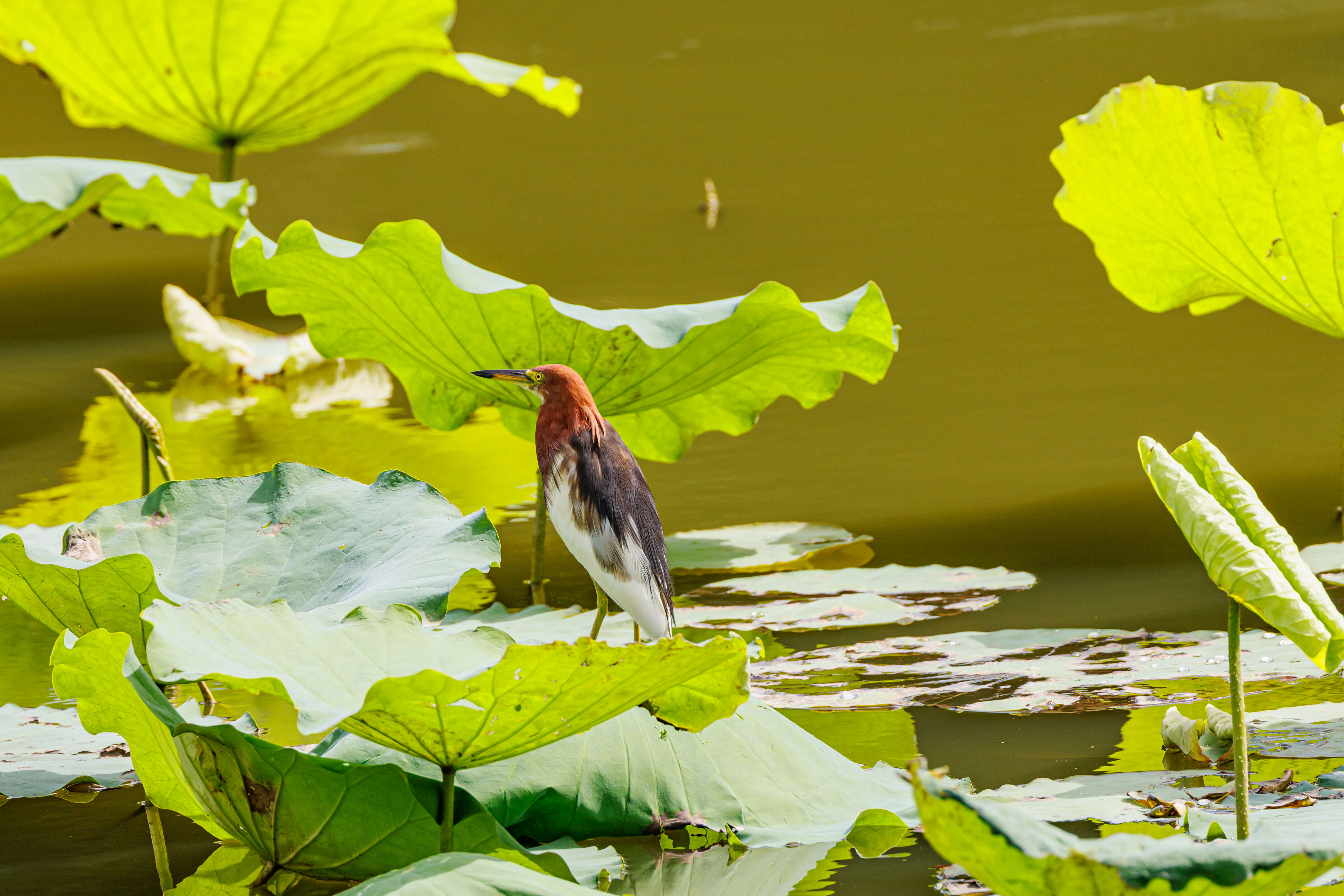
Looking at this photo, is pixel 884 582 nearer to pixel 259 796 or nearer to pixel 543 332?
pixel 543 332

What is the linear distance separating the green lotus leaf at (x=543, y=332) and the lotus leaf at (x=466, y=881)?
2.69 feet

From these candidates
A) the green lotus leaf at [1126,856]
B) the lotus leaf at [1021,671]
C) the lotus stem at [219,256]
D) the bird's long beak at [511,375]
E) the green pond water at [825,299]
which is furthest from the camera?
the lotus stem at [219,256]

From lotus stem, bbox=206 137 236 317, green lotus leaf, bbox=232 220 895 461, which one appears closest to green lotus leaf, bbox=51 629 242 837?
green lotus leaf, bbox=232 220 895 461

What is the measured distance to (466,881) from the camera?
0.82 metres

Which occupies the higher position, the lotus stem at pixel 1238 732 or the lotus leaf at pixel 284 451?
the lotus leaf at pixel 284 451

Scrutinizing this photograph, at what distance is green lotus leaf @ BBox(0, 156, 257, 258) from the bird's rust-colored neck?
0.66 m

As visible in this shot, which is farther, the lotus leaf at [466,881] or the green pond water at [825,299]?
the green pond water at [825,299]

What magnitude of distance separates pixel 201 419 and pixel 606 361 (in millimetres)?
1283

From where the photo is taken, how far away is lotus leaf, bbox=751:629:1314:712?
1375 millimetres

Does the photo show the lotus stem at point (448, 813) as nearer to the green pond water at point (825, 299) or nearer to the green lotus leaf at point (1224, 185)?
the green pond water at point (825, 299)

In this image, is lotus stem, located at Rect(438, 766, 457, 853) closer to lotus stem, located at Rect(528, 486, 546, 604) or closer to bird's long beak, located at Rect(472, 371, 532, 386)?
bird's long beak, located at Rect(472, 371, 532, 386)

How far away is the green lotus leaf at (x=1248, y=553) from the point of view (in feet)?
2.97

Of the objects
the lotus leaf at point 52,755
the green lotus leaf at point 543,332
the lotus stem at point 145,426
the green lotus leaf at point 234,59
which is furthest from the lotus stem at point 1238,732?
the green lotus leaf at point 234,59

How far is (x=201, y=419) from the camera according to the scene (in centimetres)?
277
